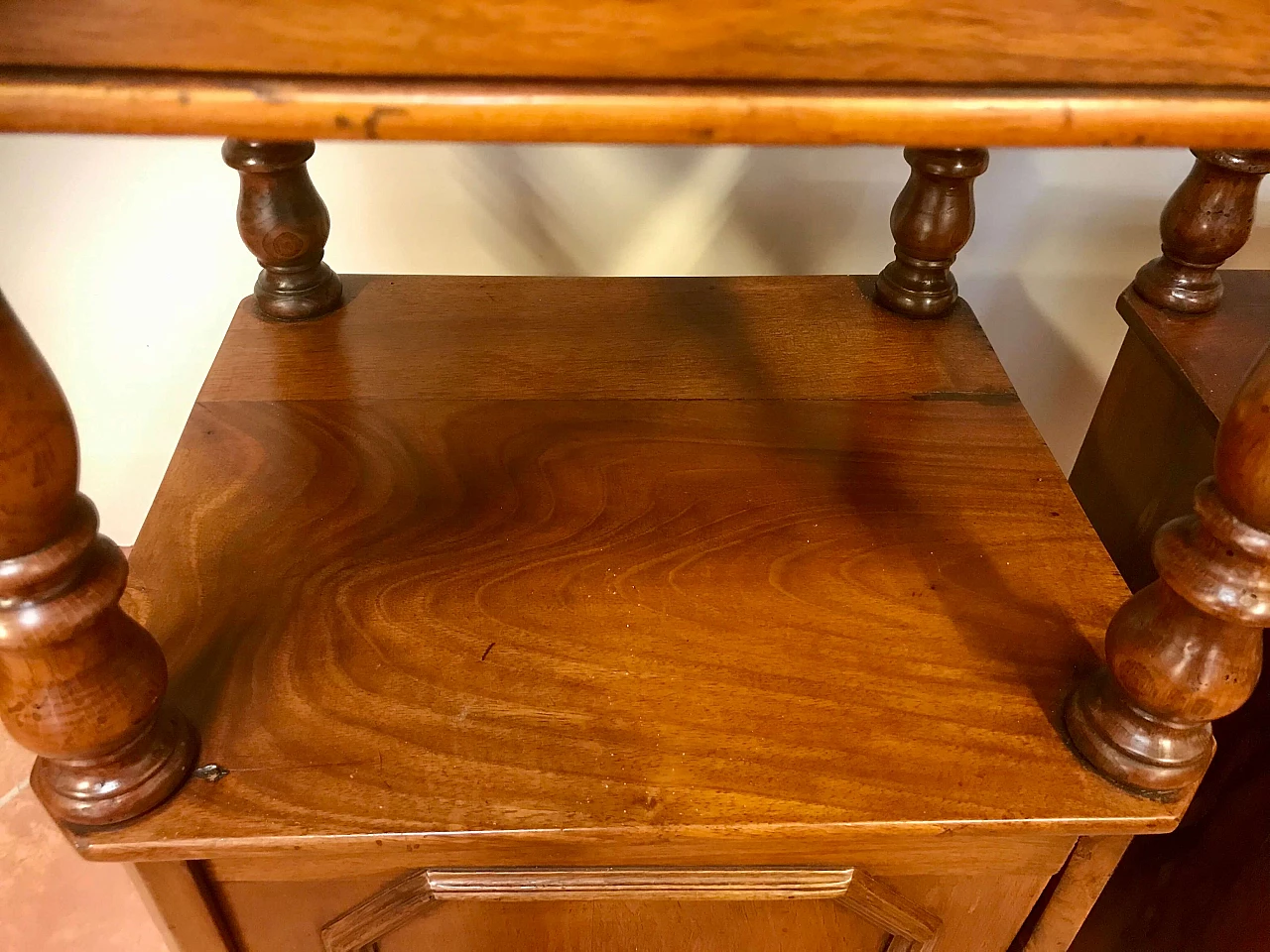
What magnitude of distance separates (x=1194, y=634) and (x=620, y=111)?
311mm

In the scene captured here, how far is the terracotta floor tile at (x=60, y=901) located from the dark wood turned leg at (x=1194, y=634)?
0.77 metres

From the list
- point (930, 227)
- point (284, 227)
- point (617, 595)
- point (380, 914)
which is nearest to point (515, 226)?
point (284, 227)

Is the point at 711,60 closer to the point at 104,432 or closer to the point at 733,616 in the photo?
the point at 733,616

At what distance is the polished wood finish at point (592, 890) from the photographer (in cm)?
49

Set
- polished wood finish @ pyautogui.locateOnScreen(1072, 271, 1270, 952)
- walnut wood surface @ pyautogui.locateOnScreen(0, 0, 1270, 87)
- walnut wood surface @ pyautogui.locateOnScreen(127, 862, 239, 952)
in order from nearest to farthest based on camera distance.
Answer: walnut wood surface @ pyautogui.locateOnScreen(0, 0, 1270, 87), walnut wood surface @ pyautogui.locateOnScreen(127, 862, 239, 952), polished wood finish @ pyautogui.locateOnScreen(1072, 271, 1270, 952)

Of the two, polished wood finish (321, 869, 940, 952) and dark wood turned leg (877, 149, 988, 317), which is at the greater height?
dark wood turned leg (877, 149, 988, 317)

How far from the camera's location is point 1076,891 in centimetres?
54

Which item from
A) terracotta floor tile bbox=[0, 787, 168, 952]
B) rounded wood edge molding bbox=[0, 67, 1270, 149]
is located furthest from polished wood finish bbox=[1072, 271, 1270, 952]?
terracotta floor tile bbox=[0, 787, 168, 952]

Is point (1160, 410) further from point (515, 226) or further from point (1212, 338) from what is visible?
point (515, 226)

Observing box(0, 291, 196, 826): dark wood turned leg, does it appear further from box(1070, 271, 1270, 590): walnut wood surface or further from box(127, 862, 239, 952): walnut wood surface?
box(1070, 271, 1270, 590): walnut wood surface

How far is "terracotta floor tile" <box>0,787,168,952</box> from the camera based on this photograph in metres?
0.84

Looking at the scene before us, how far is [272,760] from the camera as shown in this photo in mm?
459

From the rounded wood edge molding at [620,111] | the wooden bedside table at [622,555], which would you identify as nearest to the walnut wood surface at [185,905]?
the wooden bedside table at [622,555]

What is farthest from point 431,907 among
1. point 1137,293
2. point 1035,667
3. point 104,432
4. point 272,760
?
point 104,432
